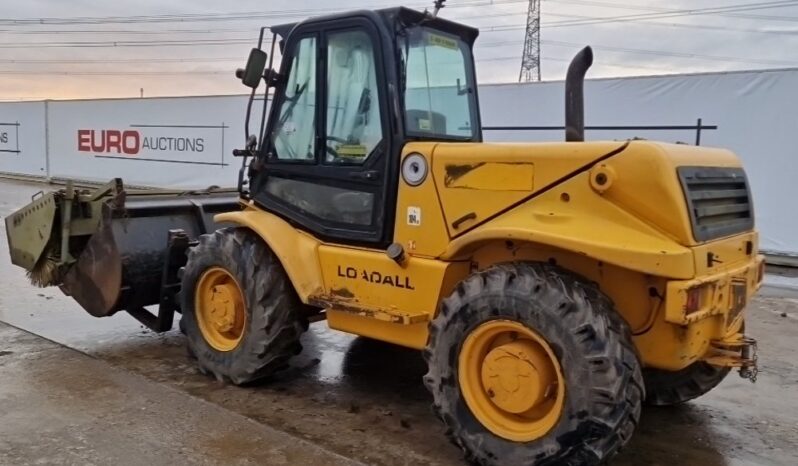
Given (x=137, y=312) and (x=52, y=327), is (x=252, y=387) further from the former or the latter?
(x=52, y=327)

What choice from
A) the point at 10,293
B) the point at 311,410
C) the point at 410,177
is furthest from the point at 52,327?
the point at 410,177

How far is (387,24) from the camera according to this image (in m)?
4.27

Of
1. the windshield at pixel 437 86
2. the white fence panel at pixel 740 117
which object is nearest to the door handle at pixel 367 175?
the windshield at pixel 437 86

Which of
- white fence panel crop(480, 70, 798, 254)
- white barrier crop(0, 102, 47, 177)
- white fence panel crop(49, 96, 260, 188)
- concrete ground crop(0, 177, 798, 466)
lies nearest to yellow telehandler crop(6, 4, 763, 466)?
concrete ground crop(0, 177, 798, 466)

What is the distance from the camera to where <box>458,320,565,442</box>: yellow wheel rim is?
3.46 metres

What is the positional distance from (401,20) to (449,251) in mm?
1441

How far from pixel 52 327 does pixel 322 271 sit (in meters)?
3.11

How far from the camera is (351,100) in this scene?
4480mm

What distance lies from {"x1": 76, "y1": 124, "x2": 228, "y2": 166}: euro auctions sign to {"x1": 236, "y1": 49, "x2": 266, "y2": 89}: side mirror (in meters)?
13.0

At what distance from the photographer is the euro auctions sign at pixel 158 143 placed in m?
17.5

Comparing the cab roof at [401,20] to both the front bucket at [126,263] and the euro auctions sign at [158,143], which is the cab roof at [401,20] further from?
the euro auctions sign at [158,143]

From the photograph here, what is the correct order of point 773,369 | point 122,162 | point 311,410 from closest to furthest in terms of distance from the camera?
point 311,410, point 773,369, point 122,162

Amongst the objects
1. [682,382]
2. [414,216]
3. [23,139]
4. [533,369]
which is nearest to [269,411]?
[414,216]

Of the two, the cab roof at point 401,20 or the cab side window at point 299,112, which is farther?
the cab side window at point 299,112
